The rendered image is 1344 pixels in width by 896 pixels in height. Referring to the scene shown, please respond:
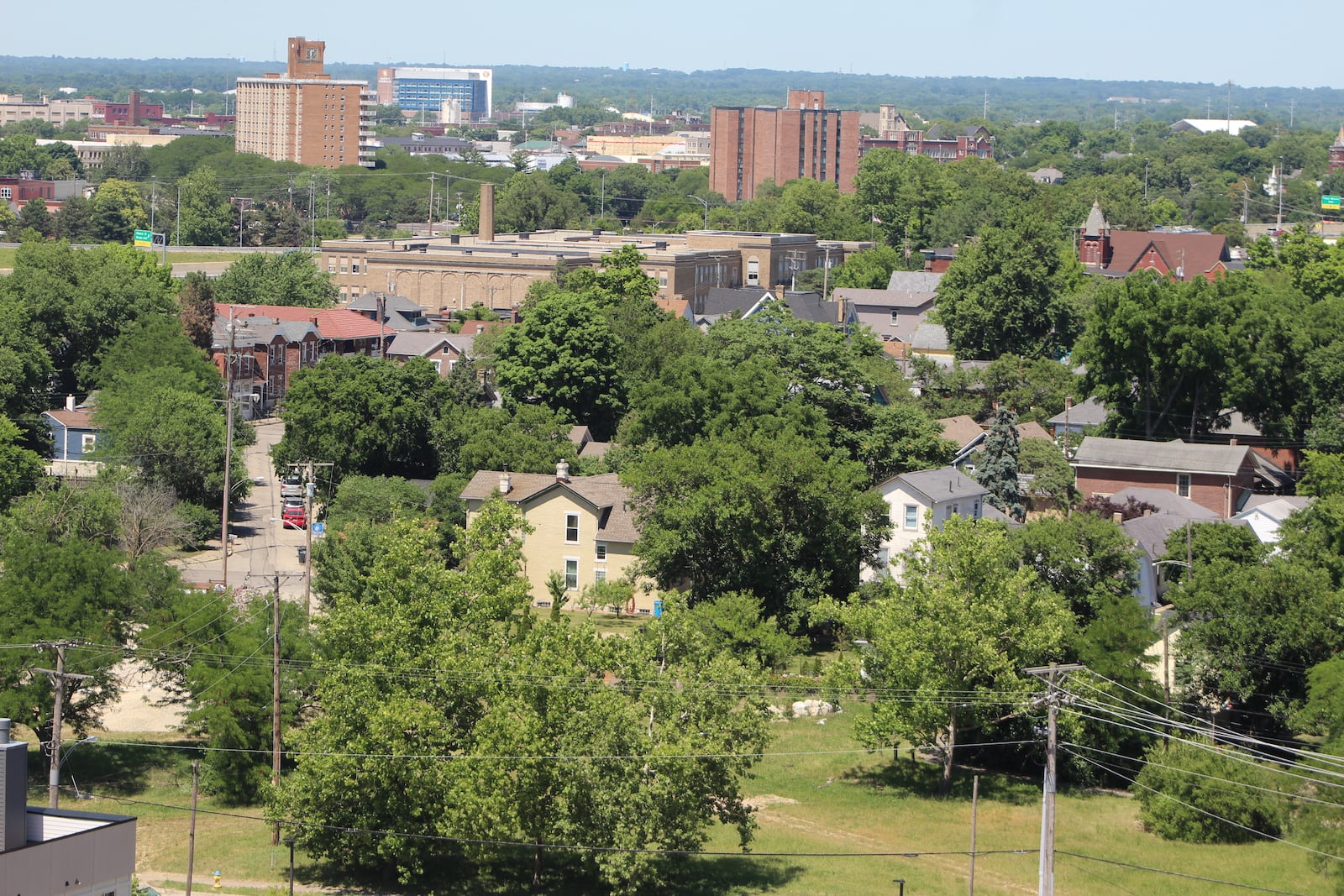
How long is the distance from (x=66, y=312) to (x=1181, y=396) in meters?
47.2

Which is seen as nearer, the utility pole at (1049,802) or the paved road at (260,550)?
the utility pole at (1049,802)

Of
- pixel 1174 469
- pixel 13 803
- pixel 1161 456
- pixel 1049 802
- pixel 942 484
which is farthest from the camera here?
pixel 1161 456

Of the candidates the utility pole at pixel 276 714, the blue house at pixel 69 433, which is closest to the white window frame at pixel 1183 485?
the utility pole at pixel 276 714

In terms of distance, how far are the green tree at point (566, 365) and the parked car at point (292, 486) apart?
35.9ft

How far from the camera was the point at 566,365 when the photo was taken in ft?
237

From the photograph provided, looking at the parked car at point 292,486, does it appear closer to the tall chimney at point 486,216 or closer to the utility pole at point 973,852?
the utility pole at point 973,852

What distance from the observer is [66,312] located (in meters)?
76.9

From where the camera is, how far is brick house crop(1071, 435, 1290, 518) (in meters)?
63.9

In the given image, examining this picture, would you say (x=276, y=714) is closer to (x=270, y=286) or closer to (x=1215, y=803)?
(x=1215, y=803)

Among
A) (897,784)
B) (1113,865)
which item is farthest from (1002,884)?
(897,784)

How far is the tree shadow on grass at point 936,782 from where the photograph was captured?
1601 inches

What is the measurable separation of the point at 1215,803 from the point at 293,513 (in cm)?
3508

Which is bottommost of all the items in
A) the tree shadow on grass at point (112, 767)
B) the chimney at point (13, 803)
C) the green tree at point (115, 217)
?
the tree shadow on grass at point (112, 767)

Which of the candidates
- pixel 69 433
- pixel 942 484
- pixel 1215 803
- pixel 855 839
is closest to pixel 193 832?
pixel 855 839
